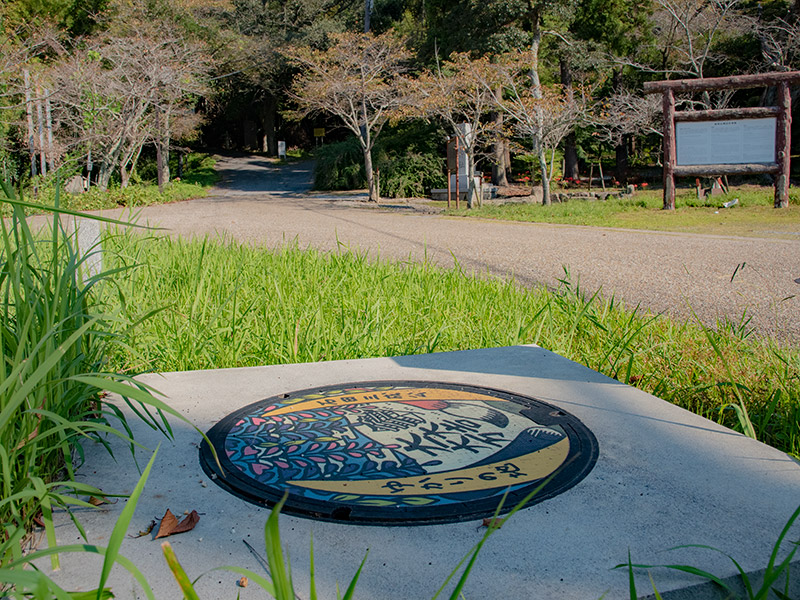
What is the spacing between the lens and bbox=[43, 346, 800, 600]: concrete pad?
4.21 feet

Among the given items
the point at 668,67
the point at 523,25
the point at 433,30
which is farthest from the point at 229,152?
the point at 668,67

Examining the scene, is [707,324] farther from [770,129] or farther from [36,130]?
[36,130]

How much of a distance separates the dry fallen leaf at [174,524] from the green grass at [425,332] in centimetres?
102

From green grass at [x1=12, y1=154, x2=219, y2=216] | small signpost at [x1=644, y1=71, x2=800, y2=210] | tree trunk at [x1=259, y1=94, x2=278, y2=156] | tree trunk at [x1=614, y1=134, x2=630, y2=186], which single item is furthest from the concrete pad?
tree trunk at [x1=259, y1=94, x2=278, y2=156]

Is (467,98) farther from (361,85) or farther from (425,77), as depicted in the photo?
(361,85)

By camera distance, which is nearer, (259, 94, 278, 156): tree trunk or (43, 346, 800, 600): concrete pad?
(43, 346, 800, 600): concrete pad

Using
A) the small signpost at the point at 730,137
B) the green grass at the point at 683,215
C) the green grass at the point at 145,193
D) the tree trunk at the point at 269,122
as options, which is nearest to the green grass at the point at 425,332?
the green grass at the point at 145,193

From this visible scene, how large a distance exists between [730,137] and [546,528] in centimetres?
1315

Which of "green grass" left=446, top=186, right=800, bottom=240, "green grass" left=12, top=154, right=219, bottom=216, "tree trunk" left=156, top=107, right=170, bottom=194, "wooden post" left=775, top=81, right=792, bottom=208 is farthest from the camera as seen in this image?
"tree trunk" left=156, top=107, right=170, bottom=194

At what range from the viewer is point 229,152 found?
44.2 metres

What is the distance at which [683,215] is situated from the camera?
12.2 metres

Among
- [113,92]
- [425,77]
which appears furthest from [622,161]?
[113,92]

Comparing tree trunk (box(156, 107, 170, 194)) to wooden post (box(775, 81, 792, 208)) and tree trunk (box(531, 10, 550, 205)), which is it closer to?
tree trunk (box(531, 10, 550, 205))

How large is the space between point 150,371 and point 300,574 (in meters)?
1.76
